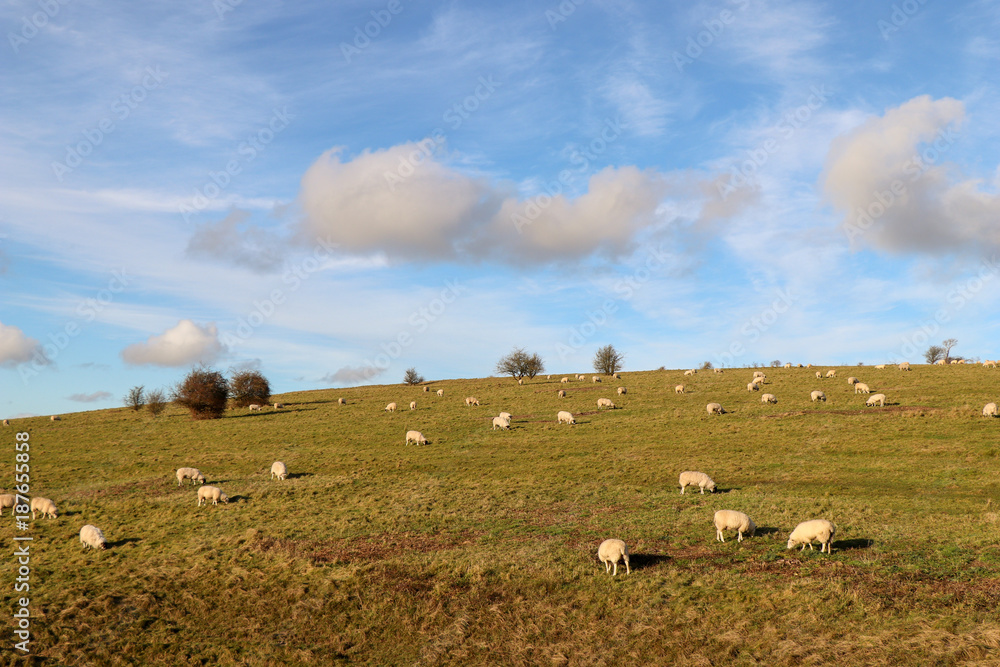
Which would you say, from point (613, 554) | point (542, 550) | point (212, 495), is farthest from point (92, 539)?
point (613, 554)

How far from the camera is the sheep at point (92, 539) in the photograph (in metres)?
25.4

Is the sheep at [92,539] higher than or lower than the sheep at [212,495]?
lower

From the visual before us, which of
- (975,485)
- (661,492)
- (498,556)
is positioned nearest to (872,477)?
(975,485)

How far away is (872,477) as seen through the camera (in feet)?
100

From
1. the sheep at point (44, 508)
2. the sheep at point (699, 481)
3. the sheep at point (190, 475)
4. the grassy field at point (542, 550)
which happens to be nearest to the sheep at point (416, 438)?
the grassy field at point (542, 550)

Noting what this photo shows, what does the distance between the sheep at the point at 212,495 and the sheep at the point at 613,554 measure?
70.0 ft

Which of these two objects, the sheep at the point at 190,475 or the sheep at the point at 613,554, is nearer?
the sheep at the point at 613,554

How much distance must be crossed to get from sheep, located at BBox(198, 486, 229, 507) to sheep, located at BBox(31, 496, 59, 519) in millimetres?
7156

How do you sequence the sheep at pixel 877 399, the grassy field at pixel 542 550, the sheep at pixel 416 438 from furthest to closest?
1. the sheep at pixel 877 399
2. the sheep at pixel 416 438
3. the grassy field at pixel 542 550

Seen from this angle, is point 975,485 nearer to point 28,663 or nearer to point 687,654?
point 687,654

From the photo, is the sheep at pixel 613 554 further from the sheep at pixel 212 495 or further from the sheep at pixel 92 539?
the sheep at pixel 212 495

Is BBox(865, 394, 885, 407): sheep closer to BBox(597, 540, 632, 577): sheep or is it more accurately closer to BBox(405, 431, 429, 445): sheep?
BBox(405, 431, 429, 445): sheep

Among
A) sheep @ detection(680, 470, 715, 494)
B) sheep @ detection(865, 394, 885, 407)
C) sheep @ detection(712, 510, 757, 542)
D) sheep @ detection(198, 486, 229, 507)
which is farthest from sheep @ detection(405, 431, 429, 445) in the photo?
sheep @ detection(865, 394, 885, 407)

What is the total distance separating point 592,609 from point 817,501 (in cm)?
1449
